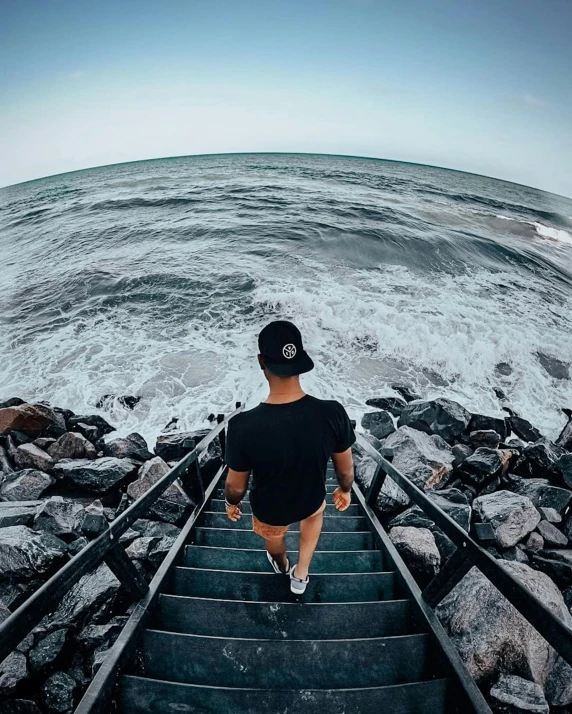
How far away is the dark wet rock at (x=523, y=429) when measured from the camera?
7.09 m

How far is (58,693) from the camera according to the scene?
2.52 meters

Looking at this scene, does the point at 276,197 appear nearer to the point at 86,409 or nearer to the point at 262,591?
the point at 86,409

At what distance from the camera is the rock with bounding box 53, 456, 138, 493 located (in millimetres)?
5051

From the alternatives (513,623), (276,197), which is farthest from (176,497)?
(276,197)

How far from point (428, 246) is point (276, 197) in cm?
1667

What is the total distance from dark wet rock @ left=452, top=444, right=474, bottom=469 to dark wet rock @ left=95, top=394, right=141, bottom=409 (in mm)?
6838

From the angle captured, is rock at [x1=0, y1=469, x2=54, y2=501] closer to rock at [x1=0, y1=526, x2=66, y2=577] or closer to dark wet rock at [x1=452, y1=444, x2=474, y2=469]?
rock at [x1=0, y1=526, x2=66, y2=577]

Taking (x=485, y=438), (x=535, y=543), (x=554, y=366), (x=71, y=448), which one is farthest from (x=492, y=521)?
(x=554, y=366)

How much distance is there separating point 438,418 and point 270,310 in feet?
24.6

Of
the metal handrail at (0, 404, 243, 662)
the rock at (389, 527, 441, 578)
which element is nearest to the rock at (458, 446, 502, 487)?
the rock at (389, 527, 441, 578)

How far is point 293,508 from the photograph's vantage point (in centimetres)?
212

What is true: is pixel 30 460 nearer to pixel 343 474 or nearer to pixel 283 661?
pixel 283 661

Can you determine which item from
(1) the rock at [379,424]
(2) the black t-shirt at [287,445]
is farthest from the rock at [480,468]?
(2) the black t-shirt at [287,445]

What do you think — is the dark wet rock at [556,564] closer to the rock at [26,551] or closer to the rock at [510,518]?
the rock at [510,518]
